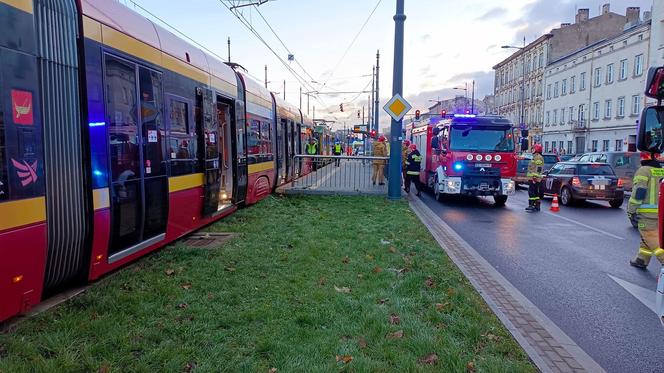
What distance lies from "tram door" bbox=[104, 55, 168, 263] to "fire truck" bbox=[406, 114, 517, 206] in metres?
10.1

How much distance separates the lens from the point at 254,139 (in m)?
11.8

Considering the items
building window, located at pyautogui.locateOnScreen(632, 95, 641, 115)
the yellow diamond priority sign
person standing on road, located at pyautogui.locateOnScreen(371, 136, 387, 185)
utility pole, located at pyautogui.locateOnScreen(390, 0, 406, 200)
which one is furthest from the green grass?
building window, located at pyautogui.locateOnScreen(632, 95, 641, 115)

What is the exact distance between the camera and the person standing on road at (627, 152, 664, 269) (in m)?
6.27

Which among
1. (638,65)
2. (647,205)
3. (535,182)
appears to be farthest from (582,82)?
(647,205)

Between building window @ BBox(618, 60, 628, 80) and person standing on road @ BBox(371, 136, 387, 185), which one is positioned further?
building window @ BBox(618, 60, 628, 80)

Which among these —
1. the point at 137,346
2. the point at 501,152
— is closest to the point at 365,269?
the point at 137,346

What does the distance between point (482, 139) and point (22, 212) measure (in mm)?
13149

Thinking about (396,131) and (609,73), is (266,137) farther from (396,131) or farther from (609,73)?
(609,73)

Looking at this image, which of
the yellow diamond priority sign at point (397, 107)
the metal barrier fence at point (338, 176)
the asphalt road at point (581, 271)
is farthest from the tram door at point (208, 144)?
the yellow diamond priority sign at point (397, 107)

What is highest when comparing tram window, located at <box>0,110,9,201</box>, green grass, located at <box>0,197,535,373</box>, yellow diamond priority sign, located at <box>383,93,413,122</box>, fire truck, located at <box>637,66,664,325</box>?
yellow diamond priority sign, located at <box>383,93,413,122</box>

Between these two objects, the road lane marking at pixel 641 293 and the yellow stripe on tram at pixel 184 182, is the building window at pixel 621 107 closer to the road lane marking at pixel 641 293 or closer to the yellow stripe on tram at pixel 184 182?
the road lane marking at pixel 641 293

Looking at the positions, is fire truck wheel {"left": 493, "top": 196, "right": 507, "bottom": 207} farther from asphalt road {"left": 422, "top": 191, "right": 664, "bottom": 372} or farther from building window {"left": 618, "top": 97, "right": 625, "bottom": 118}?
building window {"left": 618, "top": 97, "right": 625, "bottom": 118}

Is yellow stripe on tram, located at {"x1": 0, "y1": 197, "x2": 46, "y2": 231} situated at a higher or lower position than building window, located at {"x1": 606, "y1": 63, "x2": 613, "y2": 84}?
lower

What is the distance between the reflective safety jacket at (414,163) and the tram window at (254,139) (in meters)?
6.32
